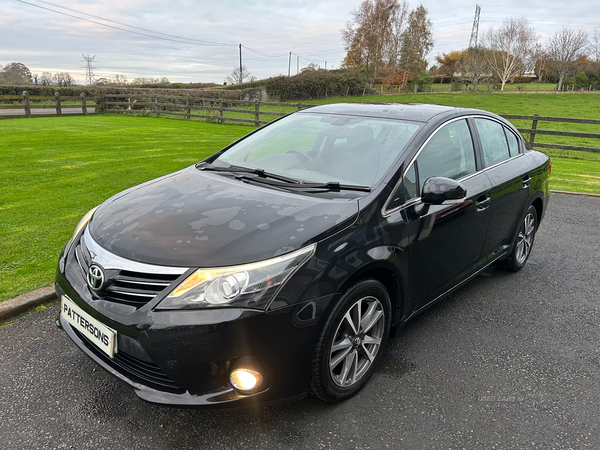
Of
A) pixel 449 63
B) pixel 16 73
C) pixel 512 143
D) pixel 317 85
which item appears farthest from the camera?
pixel 449 63

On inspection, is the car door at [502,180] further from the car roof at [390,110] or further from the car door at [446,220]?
the car roof at [390,110]

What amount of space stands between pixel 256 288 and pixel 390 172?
4.11 feet

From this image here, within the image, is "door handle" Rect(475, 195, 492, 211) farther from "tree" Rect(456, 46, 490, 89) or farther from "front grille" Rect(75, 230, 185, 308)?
"tree" Rect(456, 46, 490, 89)

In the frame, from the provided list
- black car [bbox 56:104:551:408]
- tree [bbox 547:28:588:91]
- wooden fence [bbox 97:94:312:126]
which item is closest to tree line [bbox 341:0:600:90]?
tree [bbox 547:28:588:91]

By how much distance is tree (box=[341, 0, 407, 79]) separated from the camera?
173 feet

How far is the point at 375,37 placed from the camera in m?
52.5

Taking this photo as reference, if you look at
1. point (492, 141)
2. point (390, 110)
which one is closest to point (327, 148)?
point (390, 110)

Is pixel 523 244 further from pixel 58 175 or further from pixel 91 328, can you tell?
pixel 58 175

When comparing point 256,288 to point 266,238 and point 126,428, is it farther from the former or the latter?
point 126,428

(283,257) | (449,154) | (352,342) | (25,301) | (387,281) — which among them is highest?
(449,154)

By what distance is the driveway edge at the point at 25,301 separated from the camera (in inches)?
129

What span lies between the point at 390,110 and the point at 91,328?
2.65 meters

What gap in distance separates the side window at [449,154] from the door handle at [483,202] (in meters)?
0.23

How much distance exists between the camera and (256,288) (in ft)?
6.59
